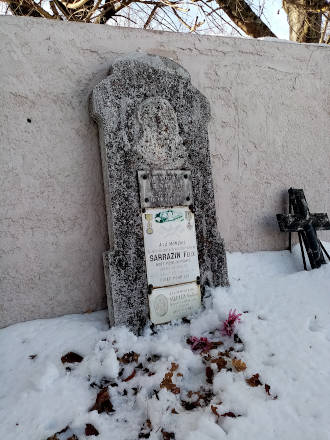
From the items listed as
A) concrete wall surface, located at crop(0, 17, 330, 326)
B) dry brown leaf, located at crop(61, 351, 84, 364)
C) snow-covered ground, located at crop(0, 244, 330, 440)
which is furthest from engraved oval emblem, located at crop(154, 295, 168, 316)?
dry brown leaf, located at crop(61, 351, 84, 364)

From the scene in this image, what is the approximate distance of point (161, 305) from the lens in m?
2.22

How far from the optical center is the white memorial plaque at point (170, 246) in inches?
88.4

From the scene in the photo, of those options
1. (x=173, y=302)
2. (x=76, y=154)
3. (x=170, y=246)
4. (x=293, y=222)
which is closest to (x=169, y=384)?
(x=173, y=302)

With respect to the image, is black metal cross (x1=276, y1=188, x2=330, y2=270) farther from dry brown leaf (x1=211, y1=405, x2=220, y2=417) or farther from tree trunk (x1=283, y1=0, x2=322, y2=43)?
tree trunk (x1=283, y1=0, x2=322, y2=43)

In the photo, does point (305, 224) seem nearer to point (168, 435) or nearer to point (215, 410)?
point (215, 410)

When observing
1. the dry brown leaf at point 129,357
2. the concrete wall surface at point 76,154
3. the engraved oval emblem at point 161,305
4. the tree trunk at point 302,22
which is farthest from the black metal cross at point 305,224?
the tree trunk at point 302,22

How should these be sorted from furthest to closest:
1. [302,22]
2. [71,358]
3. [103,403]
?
[302,22], [71,358], [103,403]

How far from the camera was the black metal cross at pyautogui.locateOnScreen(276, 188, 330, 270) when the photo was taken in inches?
110

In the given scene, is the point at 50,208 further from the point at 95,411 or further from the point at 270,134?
the point at 270,134

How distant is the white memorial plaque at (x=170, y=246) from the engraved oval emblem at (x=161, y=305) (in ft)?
0.28

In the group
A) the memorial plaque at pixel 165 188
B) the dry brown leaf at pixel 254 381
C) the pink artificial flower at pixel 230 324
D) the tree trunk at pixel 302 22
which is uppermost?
the tree trunk at pixel 302 22

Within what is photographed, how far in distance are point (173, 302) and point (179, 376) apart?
2.02ft

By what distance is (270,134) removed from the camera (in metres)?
3.08

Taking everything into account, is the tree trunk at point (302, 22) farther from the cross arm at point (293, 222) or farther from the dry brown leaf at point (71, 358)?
the dry brown leaf at point (71, 358)
